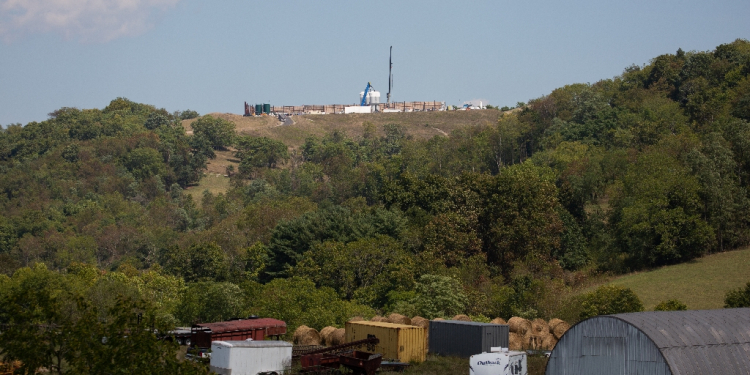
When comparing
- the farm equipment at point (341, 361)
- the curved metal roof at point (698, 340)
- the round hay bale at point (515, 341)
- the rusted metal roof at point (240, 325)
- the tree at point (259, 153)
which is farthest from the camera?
the tree at point (259, 153)

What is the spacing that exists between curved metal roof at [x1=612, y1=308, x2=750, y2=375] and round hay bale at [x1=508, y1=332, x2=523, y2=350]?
14.8 meters

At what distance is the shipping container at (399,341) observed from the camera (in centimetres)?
3772

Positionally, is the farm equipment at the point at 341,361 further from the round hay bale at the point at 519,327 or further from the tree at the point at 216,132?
the tree at the point at 216,132

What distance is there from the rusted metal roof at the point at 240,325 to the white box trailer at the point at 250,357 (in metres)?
6.68

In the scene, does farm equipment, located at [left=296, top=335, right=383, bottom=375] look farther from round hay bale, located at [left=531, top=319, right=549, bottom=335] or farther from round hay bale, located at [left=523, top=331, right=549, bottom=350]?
round hay bale, located at [left=531, top=319, right=549, bottom=335]

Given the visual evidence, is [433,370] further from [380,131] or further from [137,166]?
[380,131]

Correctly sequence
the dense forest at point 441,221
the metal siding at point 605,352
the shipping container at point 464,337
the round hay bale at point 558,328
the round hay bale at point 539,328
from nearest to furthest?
the metal siding at point 605,352, the shipping container at point 464,337, the round hay bale at point 558,328, the round hay bale at point 539,328, the dense forest at point 441,221

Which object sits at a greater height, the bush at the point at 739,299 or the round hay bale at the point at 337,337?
the bush at the point at 739,299

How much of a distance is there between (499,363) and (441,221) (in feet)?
126

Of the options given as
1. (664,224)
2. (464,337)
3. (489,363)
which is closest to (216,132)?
(664,224)

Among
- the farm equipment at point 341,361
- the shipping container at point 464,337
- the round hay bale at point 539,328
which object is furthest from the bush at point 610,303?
the farm equipment at point 341,361

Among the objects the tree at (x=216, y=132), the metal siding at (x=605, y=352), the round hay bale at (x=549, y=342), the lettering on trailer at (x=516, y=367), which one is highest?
the tree at (x=216, y=132)

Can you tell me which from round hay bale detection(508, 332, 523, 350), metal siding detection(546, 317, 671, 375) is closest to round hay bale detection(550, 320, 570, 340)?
round hay bale detection(508, 332, 523, 350)

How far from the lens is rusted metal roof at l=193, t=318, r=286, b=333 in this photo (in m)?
40.9
